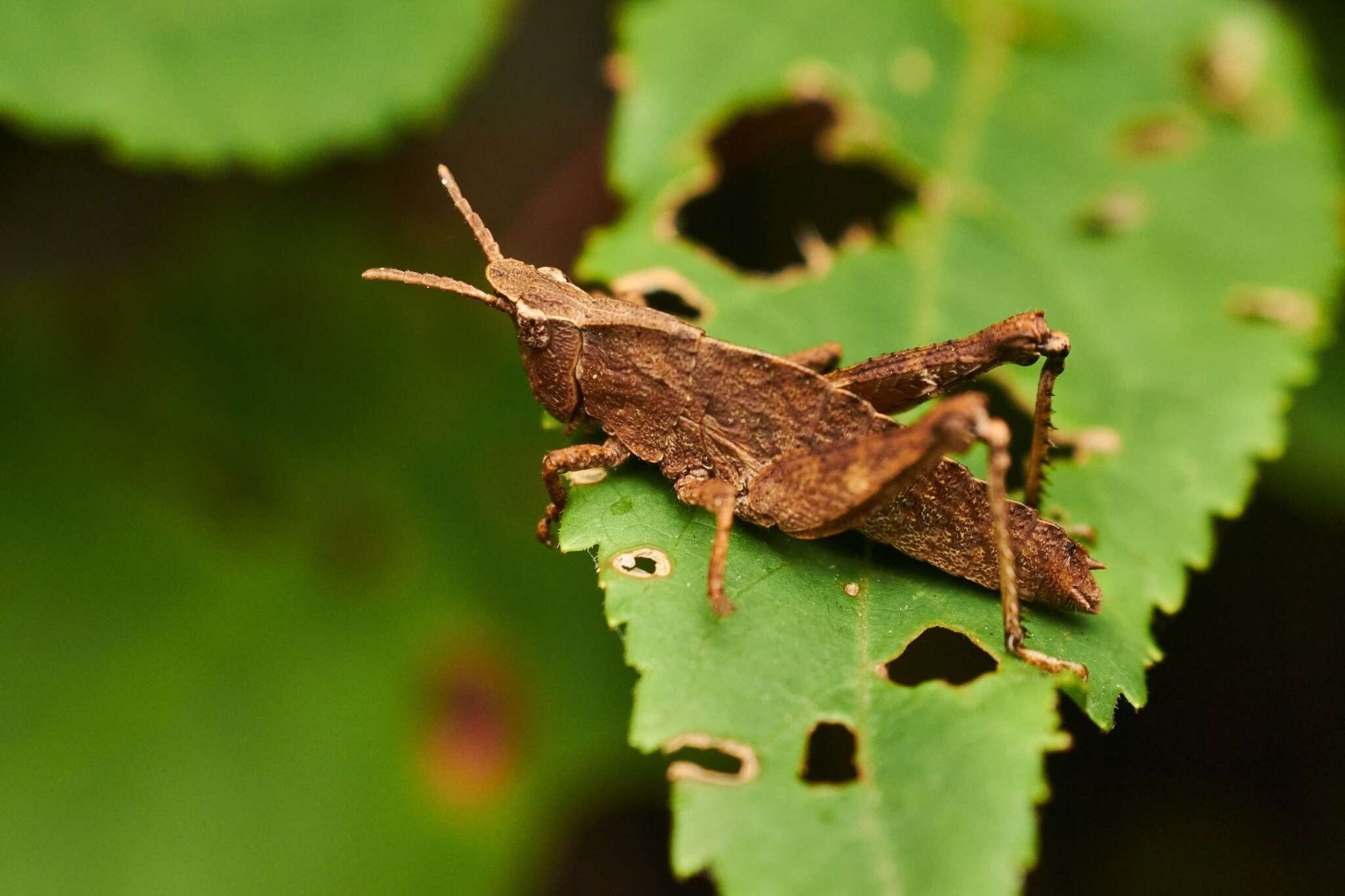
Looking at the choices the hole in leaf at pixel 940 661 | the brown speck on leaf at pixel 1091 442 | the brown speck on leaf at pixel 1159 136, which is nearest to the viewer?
the hole in leaf at pixel 940 661

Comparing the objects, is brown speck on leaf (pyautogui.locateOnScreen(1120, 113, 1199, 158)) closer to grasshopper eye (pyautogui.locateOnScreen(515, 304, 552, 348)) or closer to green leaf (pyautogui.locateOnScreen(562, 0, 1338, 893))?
green leaf (pyautogui.locateOnScreen(562, 0, 1338, 893))

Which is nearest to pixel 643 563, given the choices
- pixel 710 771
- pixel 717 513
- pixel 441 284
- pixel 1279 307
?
pixel 717 513

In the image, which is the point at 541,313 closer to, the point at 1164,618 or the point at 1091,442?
the point at 1091,442

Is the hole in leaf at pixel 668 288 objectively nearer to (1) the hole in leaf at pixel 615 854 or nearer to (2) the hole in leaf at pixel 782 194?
(2) the hole in leaf at pixel 782 194

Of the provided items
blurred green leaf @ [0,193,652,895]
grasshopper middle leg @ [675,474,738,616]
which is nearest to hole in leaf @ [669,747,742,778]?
blurred green leaf @ [0,193,652,895]

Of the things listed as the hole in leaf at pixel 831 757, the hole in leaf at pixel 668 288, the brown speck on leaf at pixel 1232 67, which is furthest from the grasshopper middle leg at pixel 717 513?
the brown speck on leaf at pixel 1232 67
